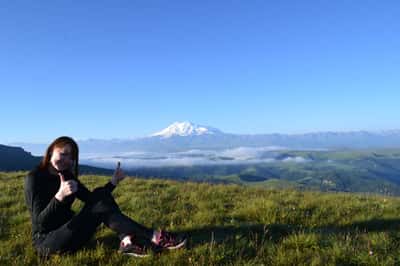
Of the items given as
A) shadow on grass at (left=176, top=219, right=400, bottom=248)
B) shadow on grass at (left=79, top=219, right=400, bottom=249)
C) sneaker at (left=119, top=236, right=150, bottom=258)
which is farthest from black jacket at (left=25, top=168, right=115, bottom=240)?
shadow on grass at (left=176, top=219, right=400, bottom=248)

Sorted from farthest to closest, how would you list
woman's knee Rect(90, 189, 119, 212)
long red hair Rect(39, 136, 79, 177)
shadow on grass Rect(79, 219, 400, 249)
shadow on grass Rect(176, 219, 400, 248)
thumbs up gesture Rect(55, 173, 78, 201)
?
shadow on grass Rect(176, 219, 400, 248) → shadow on grass Rect(79, 219, 400, 249) → long red hair Rect(39, 136, 79, 177) → woman's knee Rect(90, 189, 119, 212) → thumbs up gesture Rect(55, 173, 78, 201)

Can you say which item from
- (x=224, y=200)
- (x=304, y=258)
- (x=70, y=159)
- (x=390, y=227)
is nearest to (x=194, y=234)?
(x=304, y=258)

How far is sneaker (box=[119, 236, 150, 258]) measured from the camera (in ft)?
19.1

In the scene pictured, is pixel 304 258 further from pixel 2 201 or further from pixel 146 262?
pixel 2 201

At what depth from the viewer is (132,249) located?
19.3ft

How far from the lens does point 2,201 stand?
1024 centimetres

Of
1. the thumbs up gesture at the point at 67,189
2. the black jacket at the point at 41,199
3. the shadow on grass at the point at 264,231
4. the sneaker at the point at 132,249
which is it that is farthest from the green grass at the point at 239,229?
the thumbs up gesture at the point at 67,189

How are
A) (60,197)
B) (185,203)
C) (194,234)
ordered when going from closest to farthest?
(60,197), (194,234), (185,203)

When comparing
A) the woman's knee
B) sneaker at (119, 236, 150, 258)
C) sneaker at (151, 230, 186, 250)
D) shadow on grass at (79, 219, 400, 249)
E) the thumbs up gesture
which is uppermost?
the thumbs up gesture

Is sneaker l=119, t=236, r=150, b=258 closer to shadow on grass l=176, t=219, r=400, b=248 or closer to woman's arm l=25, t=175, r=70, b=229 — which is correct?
shadow on grass l=176, t=219, r=400, b=248

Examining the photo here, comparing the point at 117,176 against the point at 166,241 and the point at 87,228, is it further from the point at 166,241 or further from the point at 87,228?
the point at 166,241

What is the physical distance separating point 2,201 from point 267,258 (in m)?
8.23

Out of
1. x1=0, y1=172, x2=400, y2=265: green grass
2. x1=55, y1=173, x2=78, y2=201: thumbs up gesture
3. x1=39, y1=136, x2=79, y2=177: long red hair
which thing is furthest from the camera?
x1=39, y1=136, x2=79, y2=177: long red hair

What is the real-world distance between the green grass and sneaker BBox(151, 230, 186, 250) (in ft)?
0.43
